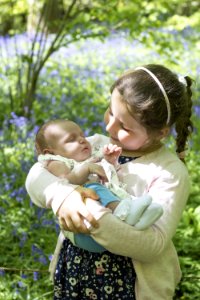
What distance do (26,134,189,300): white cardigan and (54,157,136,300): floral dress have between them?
0.15 ft

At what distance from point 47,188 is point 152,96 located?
0.48m

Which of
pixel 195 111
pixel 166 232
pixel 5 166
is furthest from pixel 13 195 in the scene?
pixel 195 111

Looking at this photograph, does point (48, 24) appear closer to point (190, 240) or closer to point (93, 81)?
point (93, 81)

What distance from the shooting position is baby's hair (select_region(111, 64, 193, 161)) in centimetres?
195

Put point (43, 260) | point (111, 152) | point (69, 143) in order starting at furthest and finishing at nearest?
1. point (43, 260)
2. point (69, 143)
3. point (111, 152)

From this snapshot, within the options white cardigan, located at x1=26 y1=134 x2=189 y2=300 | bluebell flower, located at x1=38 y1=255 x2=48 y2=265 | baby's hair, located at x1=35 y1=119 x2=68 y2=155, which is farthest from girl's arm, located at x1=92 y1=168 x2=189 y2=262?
bluebell flower, located at x1=38 y1=255 x2=48 y2=265

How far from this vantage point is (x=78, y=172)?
77.2 inches

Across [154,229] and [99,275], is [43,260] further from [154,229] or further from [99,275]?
[154,229]

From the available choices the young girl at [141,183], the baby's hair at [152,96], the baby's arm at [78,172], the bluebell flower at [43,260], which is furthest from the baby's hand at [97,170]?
the bluebell flower at [43,260]

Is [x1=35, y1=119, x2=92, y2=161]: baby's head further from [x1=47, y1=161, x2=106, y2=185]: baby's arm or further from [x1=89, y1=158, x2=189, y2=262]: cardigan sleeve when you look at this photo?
[x1=89, y1=158, x2=189, y2=262]: cardigan sleeve

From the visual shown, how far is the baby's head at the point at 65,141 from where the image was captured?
6.88ft

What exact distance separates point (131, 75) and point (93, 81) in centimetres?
596

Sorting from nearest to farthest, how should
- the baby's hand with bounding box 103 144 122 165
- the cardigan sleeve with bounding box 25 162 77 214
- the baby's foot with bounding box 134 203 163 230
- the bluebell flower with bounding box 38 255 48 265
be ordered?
the baby's foot with bounding box 134 203 163 230 < the cardigan sleeve with bounding box 25 162 77 214 < the baby's hand with bounding box 103 144 122 165 < the bluebell flower with bounding box 38 255 48 265

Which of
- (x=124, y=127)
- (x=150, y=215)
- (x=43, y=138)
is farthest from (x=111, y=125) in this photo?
(x=150, y=215)
